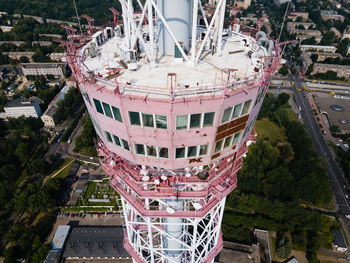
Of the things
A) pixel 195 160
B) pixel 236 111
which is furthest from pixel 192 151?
pixel 236 111

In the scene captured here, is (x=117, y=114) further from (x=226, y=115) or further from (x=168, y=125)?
(x=226, y=115)

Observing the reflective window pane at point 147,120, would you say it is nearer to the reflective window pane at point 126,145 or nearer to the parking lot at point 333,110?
the reflective window pane at point 126,145

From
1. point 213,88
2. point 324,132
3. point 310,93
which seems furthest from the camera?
point 310,93

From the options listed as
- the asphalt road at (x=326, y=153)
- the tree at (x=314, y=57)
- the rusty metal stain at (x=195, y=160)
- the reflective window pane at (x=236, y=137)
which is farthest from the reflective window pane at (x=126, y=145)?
the tree at (x=314, y=57)

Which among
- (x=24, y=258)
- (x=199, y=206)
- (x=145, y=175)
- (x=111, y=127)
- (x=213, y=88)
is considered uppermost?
(x=213, y=88)

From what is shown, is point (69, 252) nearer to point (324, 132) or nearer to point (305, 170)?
point (305, 170)

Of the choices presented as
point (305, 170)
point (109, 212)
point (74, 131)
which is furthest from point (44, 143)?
point (305, 170)

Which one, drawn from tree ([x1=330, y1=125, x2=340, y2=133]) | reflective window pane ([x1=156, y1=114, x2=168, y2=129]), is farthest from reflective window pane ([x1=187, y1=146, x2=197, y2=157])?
tree ([x1=330, y1=125, x2=340, y2=133])
